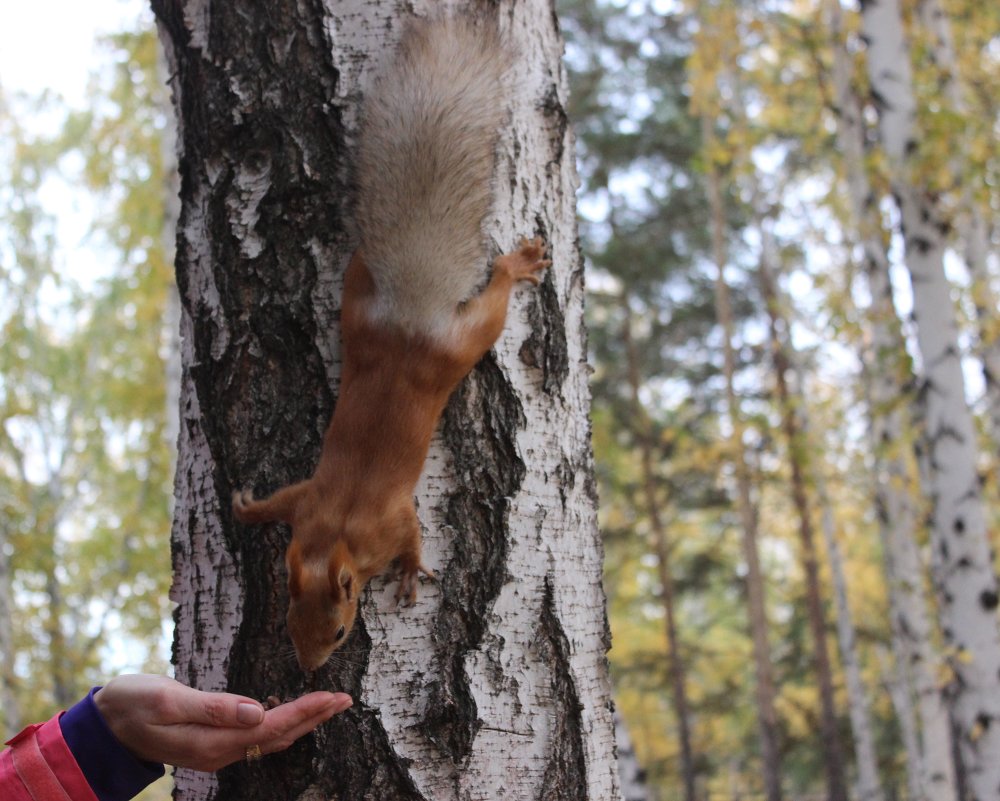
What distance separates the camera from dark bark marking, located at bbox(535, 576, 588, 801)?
1.27 meters

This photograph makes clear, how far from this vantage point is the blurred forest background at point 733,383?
4.64 meters

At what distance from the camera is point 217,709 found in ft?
3.69

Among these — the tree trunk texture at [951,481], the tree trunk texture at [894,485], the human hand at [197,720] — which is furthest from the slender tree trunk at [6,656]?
the human hand at [197,720]

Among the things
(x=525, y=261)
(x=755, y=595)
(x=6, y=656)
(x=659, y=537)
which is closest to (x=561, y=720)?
(x=525, y=261)

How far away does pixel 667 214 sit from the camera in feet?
45.6

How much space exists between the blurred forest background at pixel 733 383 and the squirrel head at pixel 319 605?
3.60m

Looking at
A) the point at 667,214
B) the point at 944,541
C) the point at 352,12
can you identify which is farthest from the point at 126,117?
the point at 352,12

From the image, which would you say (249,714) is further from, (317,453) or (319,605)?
(317,453)

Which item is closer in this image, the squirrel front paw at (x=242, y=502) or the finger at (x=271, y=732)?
the finger at (x=271, y=732)

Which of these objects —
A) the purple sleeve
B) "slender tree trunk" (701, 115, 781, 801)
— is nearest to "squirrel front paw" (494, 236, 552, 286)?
the purple sleeve

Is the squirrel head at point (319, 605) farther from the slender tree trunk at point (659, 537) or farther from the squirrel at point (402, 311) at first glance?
the slender tree trunk at point (659, 537)

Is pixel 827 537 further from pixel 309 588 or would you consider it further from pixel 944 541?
pixel 309 588

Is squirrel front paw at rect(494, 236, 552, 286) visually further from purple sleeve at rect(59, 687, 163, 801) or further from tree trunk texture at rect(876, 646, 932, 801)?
tree trunk texture at rect(876, 646, 932, 801)

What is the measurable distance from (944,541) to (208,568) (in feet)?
12.4
